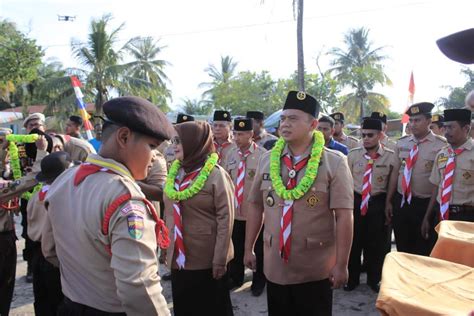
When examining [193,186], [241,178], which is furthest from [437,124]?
[193,186]

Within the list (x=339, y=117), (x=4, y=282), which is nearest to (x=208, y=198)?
(x=4, y=282)

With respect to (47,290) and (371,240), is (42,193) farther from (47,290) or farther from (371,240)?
(371,240)

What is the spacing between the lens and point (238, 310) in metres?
4.50

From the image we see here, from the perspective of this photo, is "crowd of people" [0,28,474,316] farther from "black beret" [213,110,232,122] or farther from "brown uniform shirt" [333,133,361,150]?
"brown uniform shirt" [333,133,361,150]

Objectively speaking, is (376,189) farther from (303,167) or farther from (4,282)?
(4,282)

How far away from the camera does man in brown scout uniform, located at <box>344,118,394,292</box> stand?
5.30 metres

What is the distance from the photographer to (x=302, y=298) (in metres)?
2.95

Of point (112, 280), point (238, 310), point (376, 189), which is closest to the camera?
point (112, 280)

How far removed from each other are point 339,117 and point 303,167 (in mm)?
4953

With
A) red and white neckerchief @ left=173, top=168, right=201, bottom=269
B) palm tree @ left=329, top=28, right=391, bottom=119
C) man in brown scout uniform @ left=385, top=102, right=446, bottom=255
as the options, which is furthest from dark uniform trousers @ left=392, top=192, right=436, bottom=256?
palm tree @ left=329, top=28, right=391, bottom=119

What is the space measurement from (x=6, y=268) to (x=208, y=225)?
6.58 feet

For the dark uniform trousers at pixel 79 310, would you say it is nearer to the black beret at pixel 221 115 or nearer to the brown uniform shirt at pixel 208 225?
the brown uniform shirt at pixel 208 225

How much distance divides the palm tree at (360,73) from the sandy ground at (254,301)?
28.5 m

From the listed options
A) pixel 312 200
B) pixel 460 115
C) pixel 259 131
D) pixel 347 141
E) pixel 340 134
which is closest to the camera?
pixel 312 200
